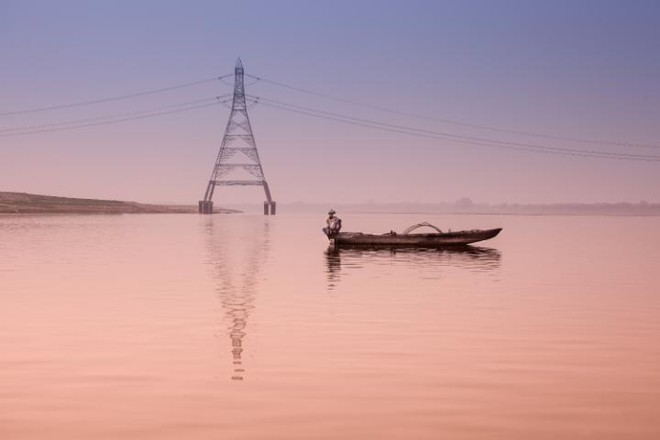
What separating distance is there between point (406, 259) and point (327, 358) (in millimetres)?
31082

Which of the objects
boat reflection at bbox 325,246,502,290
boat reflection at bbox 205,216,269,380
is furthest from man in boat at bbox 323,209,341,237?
boat reflection at bbox 205,216,269,380

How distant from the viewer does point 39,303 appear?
24234 millimetres

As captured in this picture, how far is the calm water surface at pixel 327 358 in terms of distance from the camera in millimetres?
10609

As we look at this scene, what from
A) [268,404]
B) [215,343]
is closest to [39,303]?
[215,343]

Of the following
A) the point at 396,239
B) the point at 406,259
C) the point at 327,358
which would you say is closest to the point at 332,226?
the point at 396,239

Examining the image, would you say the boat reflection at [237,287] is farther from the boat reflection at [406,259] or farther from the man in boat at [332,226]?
the man in boat at [332,226]

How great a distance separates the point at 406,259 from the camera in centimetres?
4606

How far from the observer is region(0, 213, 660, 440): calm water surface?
10609 mm

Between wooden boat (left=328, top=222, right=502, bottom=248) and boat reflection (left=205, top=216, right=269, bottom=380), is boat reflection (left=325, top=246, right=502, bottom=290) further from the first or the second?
boat reflection (left=205, top=216, right=269, bottom=380)

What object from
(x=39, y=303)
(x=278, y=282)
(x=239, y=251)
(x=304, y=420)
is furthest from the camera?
(x=239, y=251)

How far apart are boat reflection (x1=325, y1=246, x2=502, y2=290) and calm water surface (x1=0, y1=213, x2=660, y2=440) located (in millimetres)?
6193

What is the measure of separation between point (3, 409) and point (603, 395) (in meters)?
8.44

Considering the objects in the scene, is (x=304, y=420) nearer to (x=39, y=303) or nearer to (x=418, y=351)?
(x=418, y=351)

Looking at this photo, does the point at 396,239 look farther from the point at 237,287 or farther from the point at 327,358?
the point at 327,358
